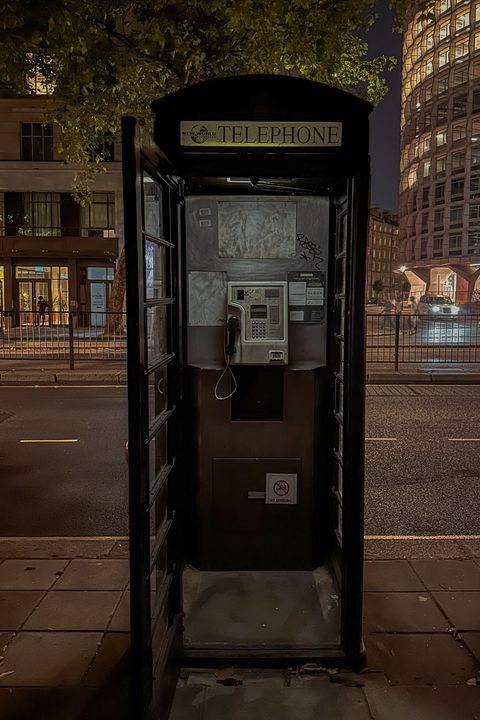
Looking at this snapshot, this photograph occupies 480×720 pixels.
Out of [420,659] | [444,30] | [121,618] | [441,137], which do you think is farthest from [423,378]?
[444,30]

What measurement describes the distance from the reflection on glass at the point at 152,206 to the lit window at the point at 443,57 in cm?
9192

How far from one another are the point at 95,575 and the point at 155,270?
2.58 meters

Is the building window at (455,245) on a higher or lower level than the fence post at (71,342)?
higher

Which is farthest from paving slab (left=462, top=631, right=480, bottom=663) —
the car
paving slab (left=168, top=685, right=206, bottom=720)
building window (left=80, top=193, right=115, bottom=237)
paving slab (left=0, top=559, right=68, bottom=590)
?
the car

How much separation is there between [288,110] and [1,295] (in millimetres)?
30537

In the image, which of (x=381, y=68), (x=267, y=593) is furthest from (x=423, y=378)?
(x=267, y=593)

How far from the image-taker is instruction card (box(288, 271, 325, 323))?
4.07 m

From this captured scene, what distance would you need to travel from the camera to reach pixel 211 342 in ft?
13.5

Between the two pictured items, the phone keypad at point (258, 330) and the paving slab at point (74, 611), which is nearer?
the paving slab at point (74, 611)

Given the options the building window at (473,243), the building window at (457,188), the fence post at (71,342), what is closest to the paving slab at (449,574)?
the fence post at (71,342)

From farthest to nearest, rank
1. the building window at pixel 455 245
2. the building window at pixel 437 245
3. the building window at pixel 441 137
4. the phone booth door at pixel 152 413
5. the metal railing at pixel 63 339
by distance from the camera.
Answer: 1. the building window at pixel 437 245
2. the building window at pixel 441 137
3. the building window at pixel 455 245
4. the metal railing at pixel 63 339
5. the phone booth door at pixel 152 413

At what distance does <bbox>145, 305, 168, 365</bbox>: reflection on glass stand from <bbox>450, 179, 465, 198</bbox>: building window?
281 feet

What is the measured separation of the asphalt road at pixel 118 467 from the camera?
5883 mm

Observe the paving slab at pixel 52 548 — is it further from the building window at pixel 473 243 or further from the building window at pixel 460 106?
the building window at pixel 460 106
